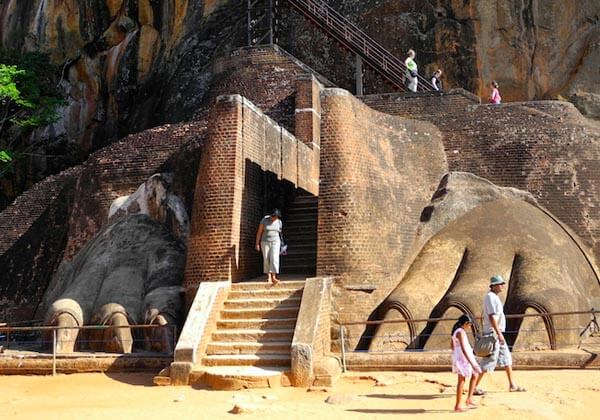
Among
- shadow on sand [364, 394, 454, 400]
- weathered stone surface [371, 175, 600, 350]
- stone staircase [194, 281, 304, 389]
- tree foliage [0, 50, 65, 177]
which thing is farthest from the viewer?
tree foliage [0, 50, 65, 177]

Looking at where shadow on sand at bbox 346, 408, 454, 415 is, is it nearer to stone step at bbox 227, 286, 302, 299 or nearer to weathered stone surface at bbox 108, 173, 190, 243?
stone step at bbox 227, 286, 302, 299

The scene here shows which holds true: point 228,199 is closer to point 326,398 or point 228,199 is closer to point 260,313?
point 260,313

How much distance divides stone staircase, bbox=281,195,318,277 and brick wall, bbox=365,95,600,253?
10.6 ft

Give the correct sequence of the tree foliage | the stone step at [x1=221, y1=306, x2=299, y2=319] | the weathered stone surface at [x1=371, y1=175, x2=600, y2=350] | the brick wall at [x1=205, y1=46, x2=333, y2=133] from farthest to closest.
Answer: the tree foliage, the brick wall at [x1=205, y1=46, x2=333, y2=133], the weathered stone surface at [x1=371, y1=175, x2=600, y2=350], the stone step at [x1=221, y1=306, x2=299, y2=319]

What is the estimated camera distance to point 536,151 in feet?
57.3

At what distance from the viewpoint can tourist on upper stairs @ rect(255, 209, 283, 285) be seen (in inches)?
520

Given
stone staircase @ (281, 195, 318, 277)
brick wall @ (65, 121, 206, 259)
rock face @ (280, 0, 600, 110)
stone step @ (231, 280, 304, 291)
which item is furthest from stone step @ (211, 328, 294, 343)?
rock face @ (280, 0, 600, 110)

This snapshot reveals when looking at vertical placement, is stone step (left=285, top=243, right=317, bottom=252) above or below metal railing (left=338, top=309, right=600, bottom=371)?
above

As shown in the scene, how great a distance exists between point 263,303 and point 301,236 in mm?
4163

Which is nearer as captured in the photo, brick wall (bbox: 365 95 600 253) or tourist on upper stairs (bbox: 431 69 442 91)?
brick wall (bbox: 365 95 600 253)

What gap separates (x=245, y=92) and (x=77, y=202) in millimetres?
4873

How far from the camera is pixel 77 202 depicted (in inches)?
764

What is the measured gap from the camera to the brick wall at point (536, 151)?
17.0 metres

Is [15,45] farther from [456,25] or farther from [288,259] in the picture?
[288,259]
